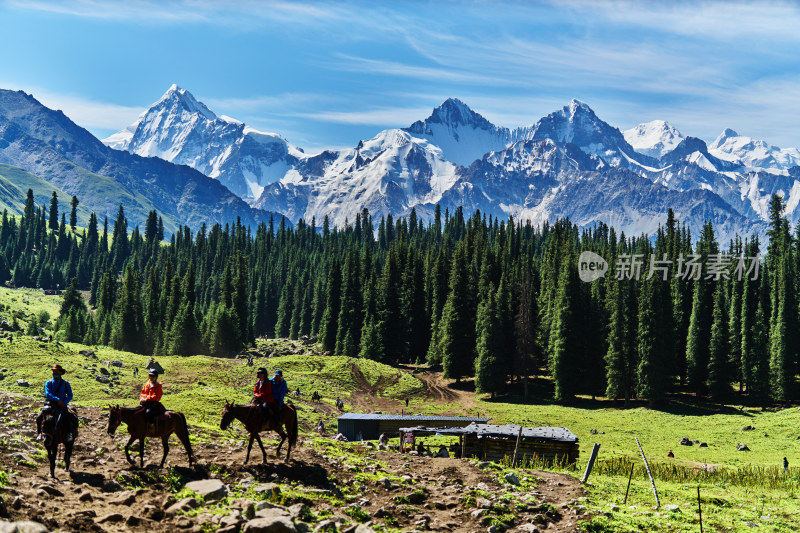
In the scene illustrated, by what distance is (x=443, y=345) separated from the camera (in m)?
103

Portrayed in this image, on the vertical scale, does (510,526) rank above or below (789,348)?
below

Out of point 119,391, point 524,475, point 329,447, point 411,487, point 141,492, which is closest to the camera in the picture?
point 141,492

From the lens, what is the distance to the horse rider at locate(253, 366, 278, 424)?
25.2m

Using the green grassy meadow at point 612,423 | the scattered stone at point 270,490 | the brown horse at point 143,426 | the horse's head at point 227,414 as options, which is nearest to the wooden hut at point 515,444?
the green grassy meadow at point 612,423

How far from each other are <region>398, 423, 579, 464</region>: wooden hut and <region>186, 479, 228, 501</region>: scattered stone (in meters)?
20.5

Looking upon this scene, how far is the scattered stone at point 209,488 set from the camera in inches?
808

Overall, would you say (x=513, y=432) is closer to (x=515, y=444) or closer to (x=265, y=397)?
(x=515, y=444)

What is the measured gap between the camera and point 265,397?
84.1ft

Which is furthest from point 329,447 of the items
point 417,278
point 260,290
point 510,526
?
point 260,290

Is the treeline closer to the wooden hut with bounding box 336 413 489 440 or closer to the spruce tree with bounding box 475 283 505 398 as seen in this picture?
the spruce tree with bounding box 475 283 505 398

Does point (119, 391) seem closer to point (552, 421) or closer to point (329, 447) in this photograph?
point (329, 447)

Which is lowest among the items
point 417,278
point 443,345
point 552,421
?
point 552,421

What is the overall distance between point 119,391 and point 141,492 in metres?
45.4

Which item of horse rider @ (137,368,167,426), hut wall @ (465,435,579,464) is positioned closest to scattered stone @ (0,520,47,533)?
horse rider @ (137,368,167,426)
